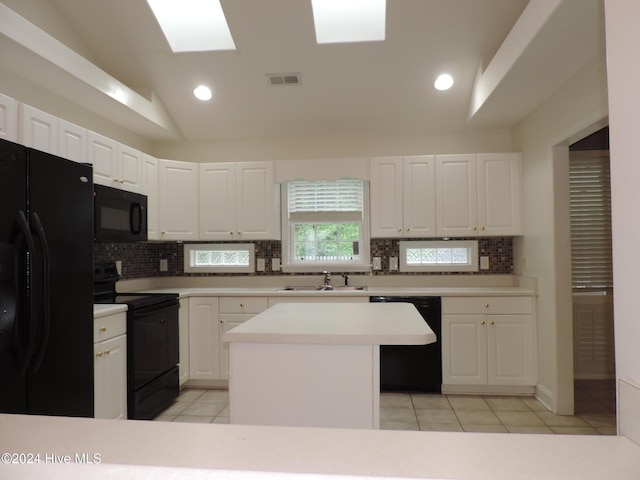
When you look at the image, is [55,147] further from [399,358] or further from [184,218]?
[399,358]

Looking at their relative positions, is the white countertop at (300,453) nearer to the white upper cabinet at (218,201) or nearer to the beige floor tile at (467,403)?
the beige floor tile at (467,403)

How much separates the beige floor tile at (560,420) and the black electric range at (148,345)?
285 cm

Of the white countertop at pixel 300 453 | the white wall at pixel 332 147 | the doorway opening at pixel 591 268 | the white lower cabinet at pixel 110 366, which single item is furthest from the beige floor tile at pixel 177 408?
the doorway opening at pixel 591 268

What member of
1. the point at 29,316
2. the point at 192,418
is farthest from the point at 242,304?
the point at 29,316

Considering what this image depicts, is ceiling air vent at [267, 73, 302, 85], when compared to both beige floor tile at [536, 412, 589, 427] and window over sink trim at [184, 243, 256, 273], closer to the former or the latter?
window over sink trim at [184, 243, 256, 273]

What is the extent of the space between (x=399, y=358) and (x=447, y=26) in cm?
266

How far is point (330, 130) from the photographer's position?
4.12m

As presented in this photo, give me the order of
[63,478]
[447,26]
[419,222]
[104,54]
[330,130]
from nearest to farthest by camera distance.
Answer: [63,478] < [447,26] < [104,54] < [419,222] < [330,130]

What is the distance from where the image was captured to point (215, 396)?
138 inches

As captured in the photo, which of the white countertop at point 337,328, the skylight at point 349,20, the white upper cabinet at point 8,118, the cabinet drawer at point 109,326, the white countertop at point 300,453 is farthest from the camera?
the skylight at point 349,20

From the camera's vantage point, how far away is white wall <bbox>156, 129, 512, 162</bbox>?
4.00 meters

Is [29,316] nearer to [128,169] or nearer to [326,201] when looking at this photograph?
[128,169]

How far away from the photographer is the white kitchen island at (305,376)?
164 cm

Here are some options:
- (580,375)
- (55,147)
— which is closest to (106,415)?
(55,147)
